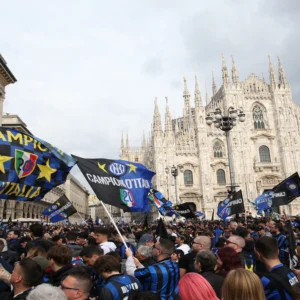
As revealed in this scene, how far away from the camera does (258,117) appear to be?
4550 cm

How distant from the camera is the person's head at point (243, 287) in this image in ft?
7.25

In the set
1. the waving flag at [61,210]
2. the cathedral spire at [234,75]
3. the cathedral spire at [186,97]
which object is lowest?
the waving flag at [61,210]

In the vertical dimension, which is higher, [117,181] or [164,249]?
[117,181]

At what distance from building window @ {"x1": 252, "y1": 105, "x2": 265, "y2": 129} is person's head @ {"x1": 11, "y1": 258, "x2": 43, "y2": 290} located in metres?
45.4

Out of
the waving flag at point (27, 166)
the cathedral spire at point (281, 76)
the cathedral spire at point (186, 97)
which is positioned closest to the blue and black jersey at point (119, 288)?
the waving flag at point (27, 166)

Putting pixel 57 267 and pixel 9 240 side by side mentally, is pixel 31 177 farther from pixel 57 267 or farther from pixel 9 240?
pixel 57 267

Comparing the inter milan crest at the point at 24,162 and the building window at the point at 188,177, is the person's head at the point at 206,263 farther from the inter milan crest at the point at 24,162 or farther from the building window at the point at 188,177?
the building window at the point at 188,177

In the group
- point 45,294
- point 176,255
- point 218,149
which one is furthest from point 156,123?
point 45,294

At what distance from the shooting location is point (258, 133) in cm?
4441

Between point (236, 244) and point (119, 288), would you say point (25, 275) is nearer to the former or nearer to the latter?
point (119, 288)

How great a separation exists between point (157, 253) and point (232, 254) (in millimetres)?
1026

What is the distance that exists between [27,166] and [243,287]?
570 cm

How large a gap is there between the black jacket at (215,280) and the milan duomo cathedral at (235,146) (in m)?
36.0

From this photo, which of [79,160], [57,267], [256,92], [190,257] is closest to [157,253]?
[190,257]
